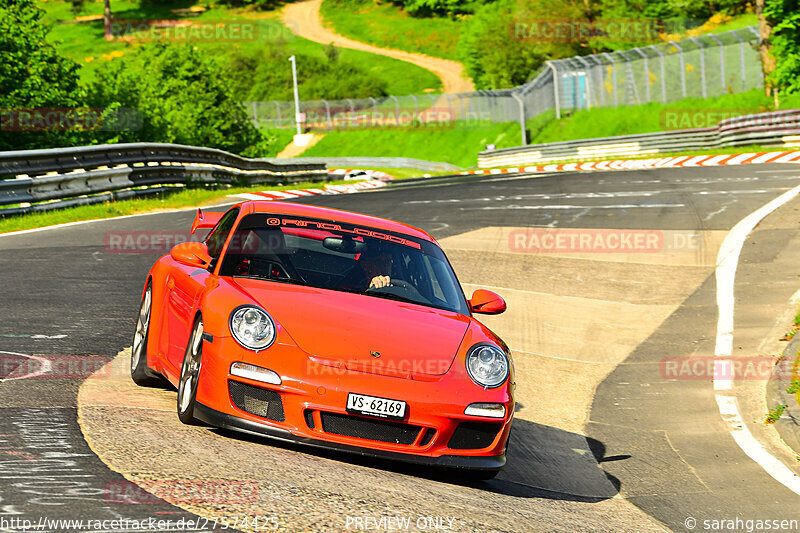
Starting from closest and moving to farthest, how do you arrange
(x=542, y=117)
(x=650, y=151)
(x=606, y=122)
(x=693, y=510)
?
(x=693, y=510)
(x=650, y=151)
(x=606, y=122)
(x=542, y=117)

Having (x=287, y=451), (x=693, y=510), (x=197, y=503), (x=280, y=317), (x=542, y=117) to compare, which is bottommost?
(x=542, y=117)

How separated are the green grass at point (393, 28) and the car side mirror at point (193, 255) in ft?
376

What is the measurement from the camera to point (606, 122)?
51969mm

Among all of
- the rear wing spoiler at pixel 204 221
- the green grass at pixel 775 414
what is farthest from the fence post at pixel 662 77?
the rear wing spoiler at pixel 204 221

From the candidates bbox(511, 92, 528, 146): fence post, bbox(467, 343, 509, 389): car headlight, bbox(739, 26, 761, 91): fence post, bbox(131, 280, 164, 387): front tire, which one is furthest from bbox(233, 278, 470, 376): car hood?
bbox(511, 92, 528, 146): fence post

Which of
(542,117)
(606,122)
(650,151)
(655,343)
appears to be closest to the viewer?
(655,343)

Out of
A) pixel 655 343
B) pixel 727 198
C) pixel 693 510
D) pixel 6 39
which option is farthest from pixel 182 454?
pixel 6 39

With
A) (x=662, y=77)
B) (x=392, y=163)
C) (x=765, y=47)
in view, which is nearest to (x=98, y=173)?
(x=765, y=47)

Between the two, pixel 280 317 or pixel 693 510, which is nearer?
pixel 280 317

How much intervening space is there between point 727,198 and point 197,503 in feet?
56.4

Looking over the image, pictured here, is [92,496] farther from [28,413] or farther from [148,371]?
[148,371]

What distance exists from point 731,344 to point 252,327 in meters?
6.35

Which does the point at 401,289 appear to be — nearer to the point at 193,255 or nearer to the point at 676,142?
the point at 193,255

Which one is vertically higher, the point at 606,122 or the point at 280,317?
the point at 280,317
